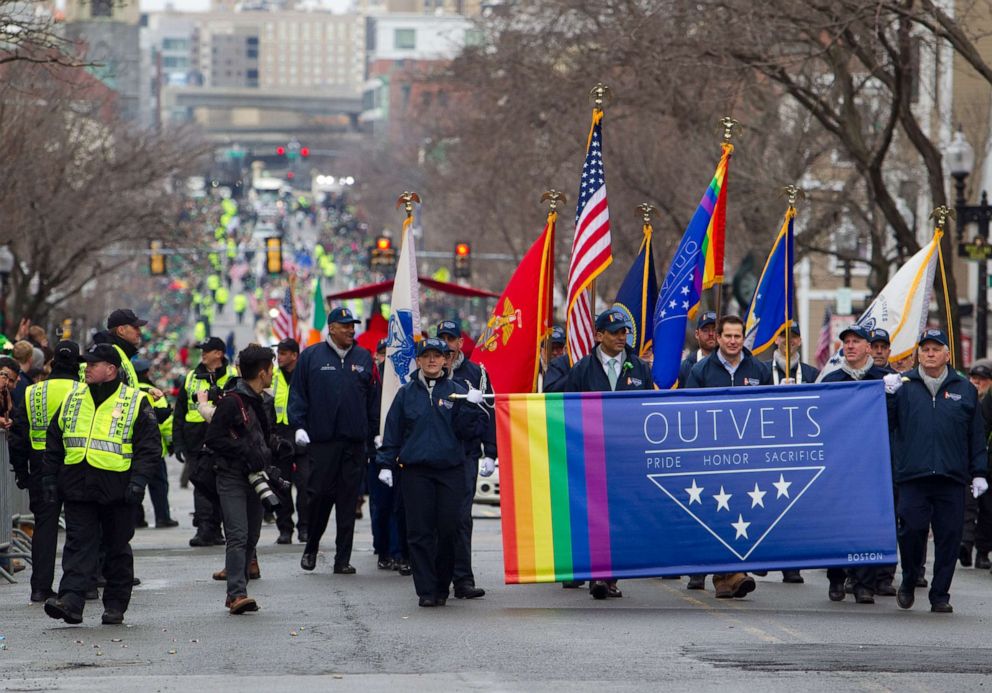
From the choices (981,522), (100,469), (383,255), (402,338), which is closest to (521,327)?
(402,338)

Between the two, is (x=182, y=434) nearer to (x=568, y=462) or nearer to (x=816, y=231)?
(x=568, y=462)

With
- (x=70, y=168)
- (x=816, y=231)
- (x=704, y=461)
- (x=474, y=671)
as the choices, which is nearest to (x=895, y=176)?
(x=816, y=231)

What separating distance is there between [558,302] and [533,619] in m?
52.3

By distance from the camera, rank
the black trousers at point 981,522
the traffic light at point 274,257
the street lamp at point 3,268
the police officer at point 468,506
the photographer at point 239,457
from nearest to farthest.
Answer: the photographer at point 239,457 → the police officer at point 468,506 → the black trousers at point 981,522 → the street lamp at point 3,268 → the traffic light at point 274,257

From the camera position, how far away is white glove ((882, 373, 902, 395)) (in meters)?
14.2

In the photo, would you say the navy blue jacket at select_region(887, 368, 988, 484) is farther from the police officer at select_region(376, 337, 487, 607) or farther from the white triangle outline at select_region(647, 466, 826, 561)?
the police officer at select_region(376, 337, 487, 607)

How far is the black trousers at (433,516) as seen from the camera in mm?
14156

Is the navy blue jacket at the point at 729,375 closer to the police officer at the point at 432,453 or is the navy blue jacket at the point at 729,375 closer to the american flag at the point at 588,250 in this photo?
the american flag at the point at 588,250

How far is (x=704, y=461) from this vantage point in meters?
14.1

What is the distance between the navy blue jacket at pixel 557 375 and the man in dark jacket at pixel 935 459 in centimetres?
222

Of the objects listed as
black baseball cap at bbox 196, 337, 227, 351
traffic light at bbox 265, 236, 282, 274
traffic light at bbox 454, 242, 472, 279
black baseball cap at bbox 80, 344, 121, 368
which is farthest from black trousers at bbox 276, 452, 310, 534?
traffic light at bbox 265, 236, 282, 274

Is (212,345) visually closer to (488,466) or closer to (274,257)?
(488,466)

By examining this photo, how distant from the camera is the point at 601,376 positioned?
14.7m

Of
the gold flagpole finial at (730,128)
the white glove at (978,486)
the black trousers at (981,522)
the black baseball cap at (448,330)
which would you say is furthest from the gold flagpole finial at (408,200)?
the black trousers at (981,522)
